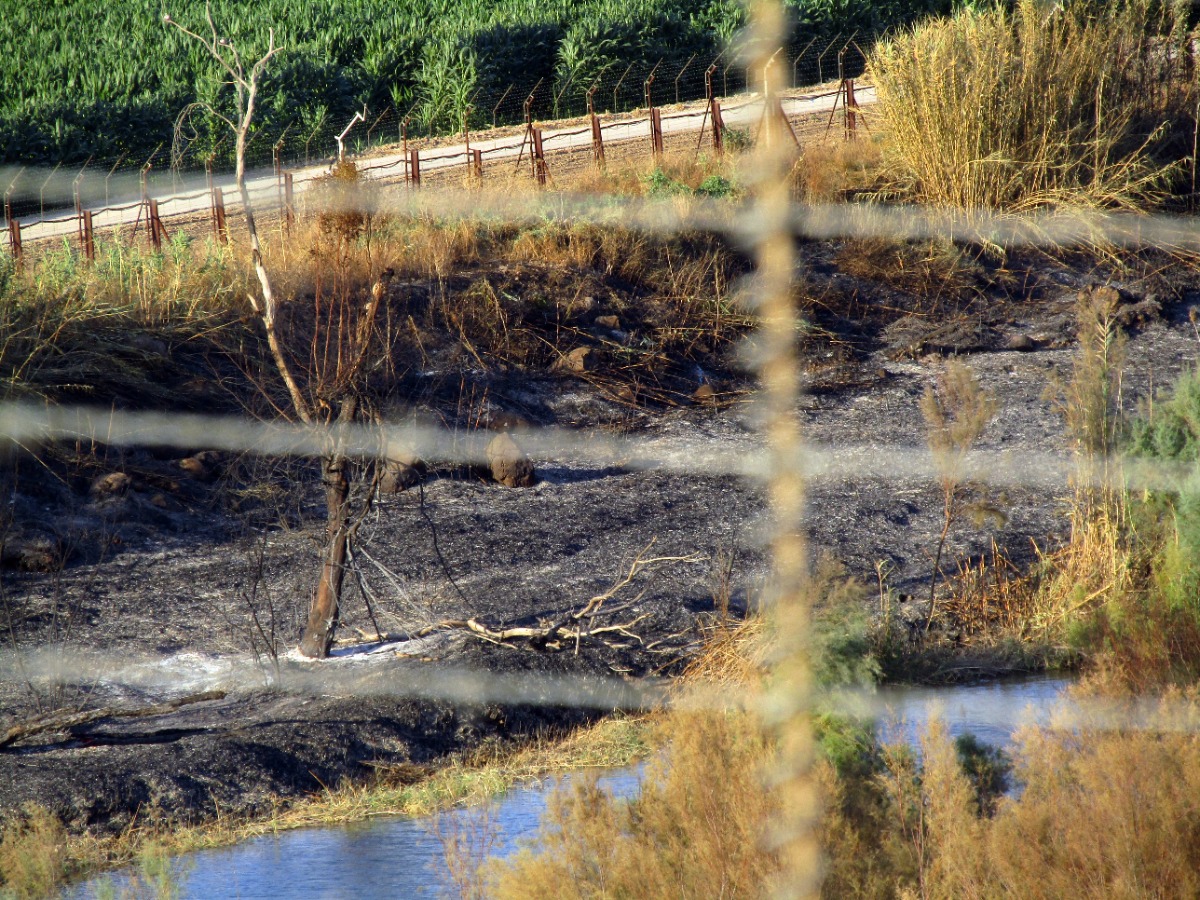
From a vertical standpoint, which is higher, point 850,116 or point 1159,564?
point 1159,564

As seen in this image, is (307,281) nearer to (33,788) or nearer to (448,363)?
(448,363)

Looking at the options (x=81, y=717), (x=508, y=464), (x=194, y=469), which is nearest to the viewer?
(x=81, y=717)

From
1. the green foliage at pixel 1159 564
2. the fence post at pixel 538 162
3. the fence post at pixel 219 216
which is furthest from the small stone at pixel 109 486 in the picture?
the fence post at pixel 538 162

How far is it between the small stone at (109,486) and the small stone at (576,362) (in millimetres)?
3292

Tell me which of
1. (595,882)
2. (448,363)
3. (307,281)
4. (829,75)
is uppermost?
(595,882)

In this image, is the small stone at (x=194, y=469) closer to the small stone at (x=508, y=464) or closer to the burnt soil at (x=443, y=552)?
the burnt soil at (x=443, y=552)

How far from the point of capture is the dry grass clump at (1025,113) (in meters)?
12.2

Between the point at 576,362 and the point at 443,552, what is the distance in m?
2.85

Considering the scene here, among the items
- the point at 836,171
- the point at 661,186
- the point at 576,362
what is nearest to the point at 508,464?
the point at 576,362

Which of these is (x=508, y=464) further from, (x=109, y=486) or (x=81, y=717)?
(x=81, y=717)

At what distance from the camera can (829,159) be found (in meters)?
13.2

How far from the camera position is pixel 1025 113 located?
40.2 ft

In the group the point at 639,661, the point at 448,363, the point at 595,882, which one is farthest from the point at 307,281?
the point at 595,882

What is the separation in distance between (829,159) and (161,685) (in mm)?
9203
